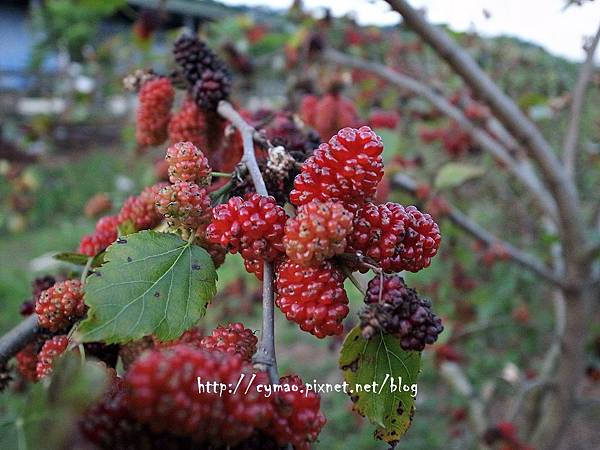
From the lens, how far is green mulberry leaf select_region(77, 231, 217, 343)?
532mm

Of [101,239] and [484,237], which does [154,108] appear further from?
[484,237]

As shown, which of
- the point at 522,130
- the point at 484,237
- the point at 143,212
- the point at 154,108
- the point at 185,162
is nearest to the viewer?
the point at 185,162

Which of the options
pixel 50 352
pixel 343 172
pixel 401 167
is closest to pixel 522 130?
pixel 401 167

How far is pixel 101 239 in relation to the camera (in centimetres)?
78

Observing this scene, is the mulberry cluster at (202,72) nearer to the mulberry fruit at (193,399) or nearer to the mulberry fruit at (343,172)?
the mulberry fruit at (343,172)

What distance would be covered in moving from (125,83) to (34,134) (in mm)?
1806

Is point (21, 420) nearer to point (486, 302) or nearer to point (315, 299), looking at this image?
point (315, 299)

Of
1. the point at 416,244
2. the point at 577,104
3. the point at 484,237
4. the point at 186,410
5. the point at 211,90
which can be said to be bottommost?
the point at 484,237

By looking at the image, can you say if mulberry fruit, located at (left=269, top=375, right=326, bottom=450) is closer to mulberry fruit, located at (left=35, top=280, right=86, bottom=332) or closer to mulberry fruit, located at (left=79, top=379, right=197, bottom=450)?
mulberry fruit, located at (left=79, top=379, right=197, bottom=450)

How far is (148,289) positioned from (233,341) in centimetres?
11

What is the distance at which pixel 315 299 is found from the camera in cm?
53

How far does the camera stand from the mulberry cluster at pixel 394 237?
55 centimetres

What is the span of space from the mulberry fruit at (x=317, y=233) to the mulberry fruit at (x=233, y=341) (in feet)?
0.29

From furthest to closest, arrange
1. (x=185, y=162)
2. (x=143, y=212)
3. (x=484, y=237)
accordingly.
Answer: (x=484, y=237)
(x=143, y=212)
(x=185, y=162)
